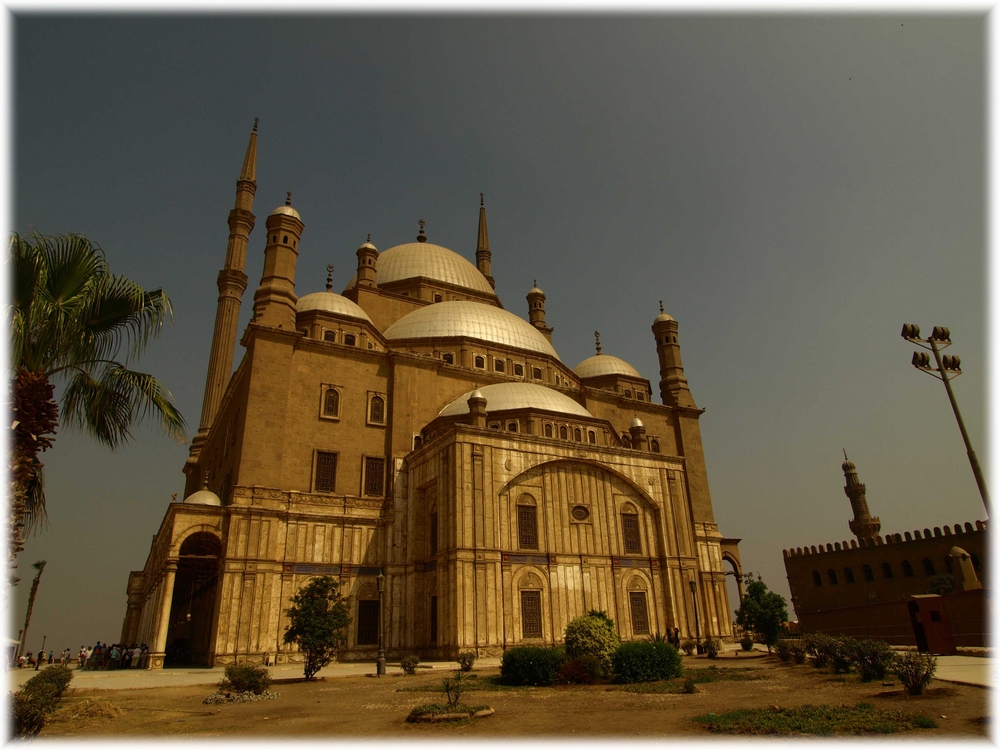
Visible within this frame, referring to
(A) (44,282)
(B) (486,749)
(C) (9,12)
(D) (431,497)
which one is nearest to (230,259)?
(D) (431,497)

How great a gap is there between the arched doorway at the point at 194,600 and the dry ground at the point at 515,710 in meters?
10.6

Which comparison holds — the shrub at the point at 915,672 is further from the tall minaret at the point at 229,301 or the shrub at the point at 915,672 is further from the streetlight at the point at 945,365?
the tall minaret at the point at 229,301

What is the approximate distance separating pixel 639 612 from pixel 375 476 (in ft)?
39.3

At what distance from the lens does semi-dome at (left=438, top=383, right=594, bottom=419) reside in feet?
90.2

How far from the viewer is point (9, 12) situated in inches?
224

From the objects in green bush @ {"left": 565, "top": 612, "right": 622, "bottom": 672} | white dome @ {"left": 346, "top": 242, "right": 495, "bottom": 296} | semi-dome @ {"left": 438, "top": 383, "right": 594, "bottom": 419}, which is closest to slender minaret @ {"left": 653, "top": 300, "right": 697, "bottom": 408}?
semi-dome @ {"left": 438, "top": 383, "right": 594, "bottom": 419}

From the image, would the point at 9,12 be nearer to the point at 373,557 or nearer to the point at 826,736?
the point at 826,736

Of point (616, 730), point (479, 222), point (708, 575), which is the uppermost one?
point (479, 222)

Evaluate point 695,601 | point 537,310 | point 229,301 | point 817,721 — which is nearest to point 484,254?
point 537,310

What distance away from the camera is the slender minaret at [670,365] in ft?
121

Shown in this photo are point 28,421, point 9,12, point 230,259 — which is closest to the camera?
point 9,12

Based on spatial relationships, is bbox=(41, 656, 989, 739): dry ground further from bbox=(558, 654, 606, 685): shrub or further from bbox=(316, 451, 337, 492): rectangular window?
bbox=(316, 451, 337, 492): rectangular window

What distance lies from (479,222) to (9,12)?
49534 mm

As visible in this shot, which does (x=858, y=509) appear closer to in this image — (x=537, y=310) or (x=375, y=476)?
(x=537, y=310)
